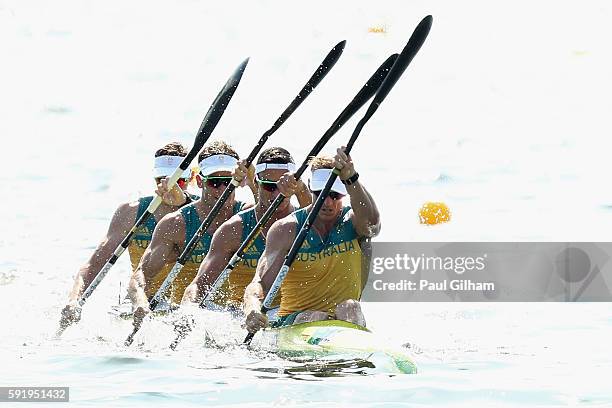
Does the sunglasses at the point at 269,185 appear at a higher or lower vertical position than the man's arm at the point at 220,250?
higher

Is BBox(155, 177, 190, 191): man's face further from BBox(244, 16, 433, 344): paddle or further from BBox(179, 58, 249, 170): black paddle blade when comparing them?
BBox(244, 16, 433, 344): paddle

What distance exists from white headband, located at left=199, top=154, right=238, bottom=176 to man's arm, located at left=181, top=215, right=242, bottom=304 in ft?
1.79

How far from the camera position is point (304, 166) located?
10.3 meters

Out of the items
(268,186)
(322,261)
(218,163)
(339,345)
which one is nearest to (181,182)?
(218,163)

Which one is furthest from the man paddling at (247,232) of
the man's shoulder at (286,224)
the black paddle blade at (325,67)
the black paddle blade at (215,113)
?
the black paddle blade at (215,113)

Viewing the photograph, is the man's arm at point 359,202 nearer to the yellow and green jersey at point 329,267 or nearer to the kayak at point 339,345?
the yellow and green jersey at point 329,267

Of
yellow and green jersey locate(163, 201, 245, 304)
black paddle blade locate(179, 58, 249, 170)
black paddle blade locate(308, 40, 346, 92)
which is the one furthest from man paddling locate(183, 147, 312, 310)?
black paddle blade locate(179, 58, 249, 170)

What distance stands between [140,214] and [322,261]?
2.77 meters

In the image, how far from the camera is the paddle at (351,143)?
9133 mm

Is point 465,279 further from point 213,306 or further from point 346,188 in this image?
point 346,188

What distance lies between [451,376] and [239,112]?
1820 centimetres

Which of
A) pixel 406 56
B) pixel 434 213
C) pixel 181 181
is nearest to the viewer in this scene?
pixel 406 56

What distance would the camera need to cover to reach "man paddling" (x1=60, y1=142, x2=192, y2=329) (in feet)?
37.8

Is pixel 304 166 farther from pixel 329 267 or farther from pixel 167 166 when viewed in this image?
pixel 167 166
